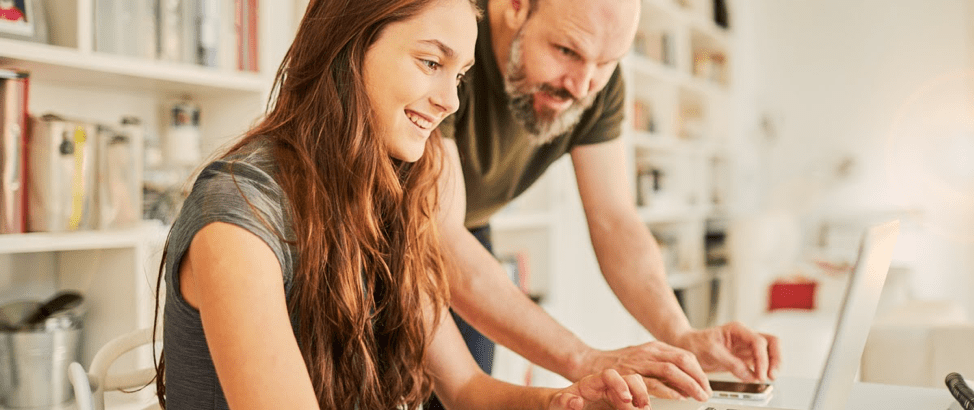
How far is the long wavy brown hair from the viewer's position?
A: 33.6 inches

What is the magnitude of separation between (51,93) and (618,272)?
1267mm

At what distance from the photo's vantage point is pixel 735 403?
35.1 inches

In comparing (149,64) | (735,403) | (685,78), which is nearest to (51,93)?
(149,64)

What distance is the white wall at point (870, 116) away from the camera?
14.9ft

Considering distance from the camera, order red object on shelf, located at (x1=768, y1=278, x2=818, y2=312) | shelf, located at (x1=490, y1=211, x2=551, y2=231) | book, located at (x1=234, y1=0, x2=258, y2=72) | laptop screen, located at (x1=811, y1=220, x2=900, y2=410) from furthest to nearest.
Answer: red object on shelf, located at (x1=768, y1=278, x2=818, y2=312) → shelf, located at (x1=490, y1=211, x2=551, y2=231) → book, located at (x1=234, y1=0, x2=258, y2=72) → laptop screen, located at (x1=811, y1=220, x2=900, y2=410)

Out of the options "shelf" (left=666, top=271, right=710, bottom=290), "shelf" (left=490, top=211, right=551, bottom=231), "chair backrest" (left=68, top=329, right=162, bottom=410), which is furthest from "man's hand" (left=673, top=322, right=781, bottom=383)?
"shelf" (left=666, top=271, right=710, bottom=290)

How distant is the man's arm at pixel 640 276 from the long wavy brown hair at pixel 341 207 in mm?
435

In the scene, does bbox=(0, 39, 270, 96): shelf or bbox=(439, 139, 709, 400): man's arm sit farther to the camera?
bbox=(0, 39, 270, 96): shelf

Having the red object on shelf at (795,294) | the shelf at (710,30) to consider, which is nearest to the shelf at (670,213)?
the red object on shelf at (795,294)

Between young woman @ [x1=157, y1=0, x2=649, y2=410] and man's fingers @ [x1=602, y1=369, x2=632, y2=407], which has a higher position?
young woman @ [x1=157, y1=0, x2=649, y2=410]

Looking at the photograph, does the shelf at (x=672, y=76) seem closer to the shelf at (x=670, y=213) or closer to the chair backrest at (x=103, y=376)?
the shelf at (x=670, y=213)

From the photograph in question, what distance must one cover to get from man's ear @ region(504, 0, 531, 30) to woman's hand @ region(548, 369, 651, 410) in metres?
0.68

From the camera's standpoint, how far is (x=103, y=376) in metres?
0.98

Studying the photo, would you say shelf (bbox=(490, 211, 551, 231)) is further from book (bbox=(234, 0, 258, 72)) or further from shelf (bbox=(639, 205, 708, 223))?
book (bbox=(234, 0, 258, 72))
